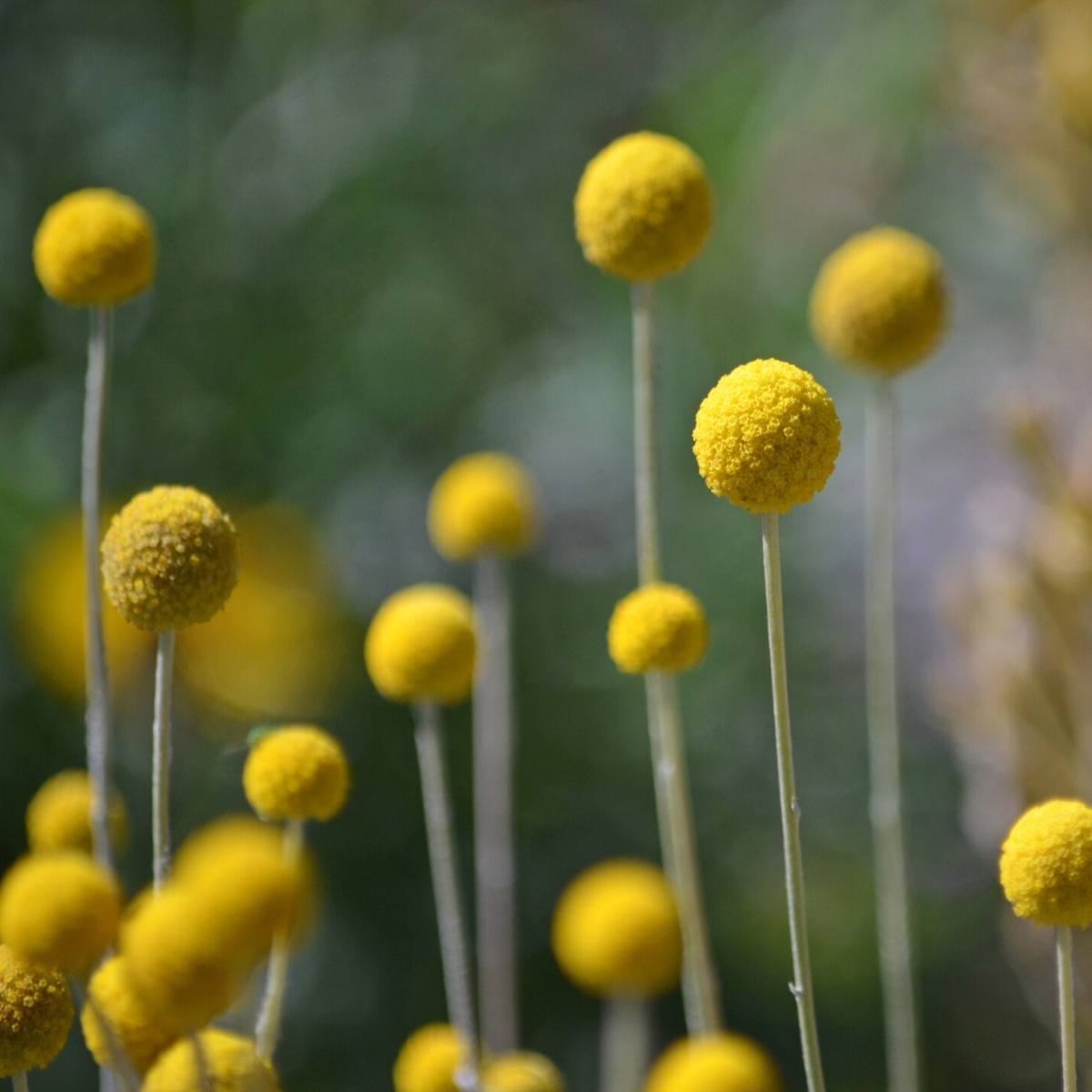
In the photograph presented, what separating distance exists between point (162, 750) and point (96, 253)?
0.15 meters

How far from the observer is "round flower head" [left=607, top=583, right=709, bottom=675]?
0.42m

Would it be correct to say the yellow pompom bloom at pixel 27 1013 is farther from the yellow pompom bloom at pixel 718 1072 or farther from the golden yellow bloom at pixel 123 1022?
the yellow pompom bloom at pixel 718 1072

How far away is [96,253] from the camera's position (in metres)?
0.41

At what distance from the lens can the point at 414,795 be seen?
115cm

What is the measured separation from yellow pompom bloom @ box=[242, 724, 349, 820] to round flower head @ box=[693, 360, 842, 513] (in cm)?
13

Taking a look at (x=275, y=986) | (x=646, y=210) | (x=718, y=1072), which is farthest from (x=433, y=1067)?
(x=646, y=210)

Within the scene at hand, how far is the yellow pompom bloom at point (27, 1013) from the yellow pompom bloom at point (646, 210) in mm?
249

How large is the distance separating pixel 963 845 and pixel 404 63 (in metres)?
0.89

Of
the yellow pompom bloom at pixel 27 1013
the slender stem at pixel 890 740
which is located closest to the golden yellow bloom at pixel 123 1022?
the yellow pompom bloom at pixel 27 1013

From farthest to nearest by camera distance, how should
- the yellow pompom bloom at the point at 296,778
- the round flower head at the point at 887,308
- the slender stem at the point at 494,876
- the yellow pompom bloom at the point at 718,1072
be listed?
the slender stem at the point at 494,876 → the round flower head at the point at 887,308 → the yellow pompom bloom at the point at 296,778 → the yellow pompom bloom at the point at 718,1072

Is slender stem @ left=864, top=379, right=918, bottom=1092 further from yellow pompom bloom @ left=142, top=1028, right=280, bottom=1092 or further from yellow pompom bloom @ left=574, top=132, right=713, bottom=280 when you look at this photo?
yellow pompom bloom @ left=142, top=1028, right=280, bottom=1092

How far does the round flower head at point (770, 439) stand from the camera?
322 mm

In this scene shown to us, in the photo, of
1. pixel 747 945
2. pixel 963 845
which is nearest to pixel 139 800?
pixel 747 945

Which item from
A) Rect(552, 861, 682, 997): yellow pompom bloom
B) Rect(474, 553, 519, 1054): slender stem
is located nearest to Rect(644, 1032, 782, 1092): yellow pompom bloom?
Rect(552, 861, 682, 997): yellow pompom bloom
